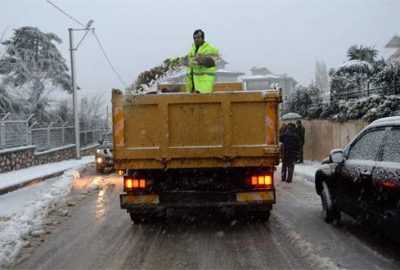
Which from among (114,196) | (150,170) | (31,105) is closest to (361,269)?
(150,170)

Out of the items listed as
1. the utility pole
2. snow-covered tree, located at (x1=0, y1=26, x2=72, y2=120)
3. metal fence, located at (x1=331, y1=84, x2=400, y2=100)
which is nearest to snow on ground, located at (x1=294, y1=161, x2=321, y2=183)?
metal fence, located at (x1=331, y1=84, x2=400, y2=100)

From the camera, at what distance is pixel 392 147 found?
591 centimetres

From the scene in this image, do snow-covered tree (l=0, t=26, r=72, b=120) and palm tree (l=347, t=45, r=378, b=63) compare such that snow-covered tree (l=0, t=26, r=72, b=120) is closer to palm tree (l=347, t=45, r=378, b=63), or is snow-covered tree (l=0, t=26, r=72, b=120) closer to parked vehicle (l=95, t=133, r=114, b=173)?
parked vehicle (l=95, t=133, r=114, b=173)

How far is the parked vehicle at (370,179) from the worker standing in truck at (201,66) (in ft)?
7.89

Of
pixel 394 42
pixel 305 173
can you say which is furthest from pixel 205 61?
pixel 394 42

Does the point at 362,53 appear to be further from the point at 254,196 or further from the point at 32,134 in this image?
the point at 254,196

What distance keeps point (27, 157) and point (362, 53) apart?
17.1 m

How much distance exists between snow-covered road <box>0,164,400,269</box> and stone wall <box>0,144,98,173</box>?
9075mm

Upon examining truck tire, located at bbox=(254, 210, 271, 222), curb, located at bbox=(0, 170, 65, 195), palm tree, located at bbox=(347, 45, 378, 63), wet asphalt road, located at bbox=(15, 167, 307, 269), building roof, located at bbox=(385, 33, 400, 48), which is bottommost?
curb, located at bbox=(0, 170, 65, 195)

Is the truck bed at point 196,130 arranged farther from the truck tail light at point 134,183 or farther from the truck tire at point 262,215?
the truck tire at point 262,215

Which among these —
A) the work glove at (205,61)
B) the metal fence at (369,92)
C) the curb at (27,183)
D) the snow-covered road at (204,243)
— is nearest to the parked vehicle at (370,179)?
the snow-covered road at (204,243)

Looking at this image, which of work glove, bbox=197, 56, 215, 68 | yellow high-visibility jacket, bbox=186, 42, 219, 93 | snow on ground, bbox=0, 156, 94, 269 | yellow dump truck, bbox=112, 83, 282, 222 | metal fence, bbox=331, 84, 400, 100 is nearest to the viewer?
snow on ground, bbox=0, 156, 94, 269

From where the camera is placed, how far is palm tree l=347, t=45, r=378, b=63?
25875 mm

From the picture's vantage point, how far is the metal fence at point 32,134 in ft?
61.0
